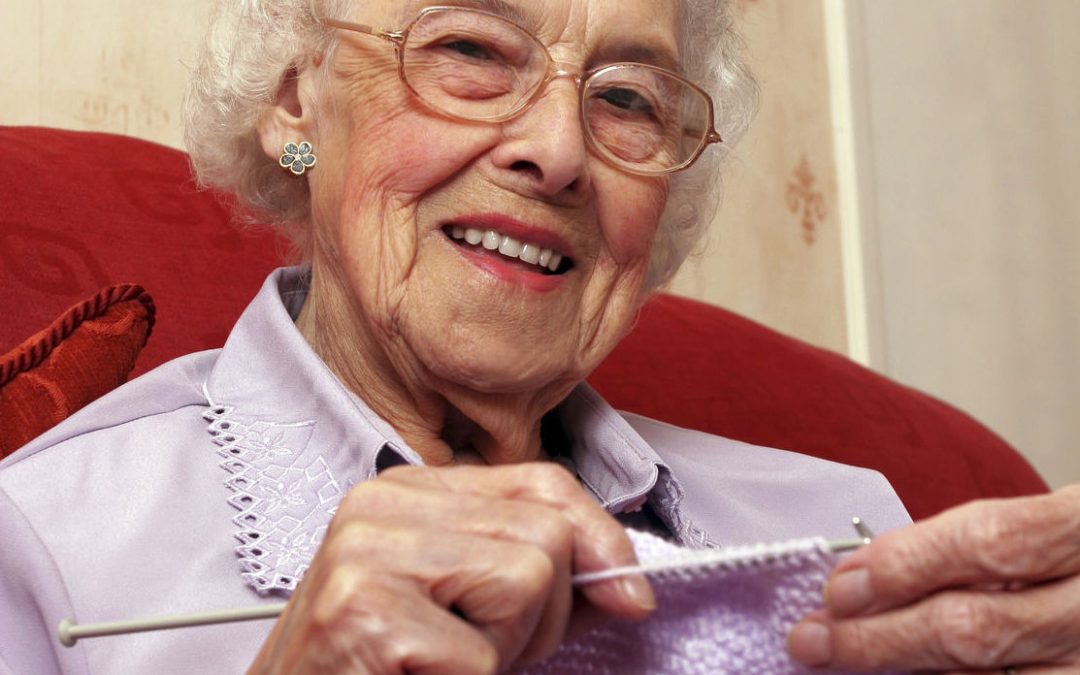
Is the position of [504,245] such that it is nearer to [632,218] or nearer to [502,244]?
[502,244]

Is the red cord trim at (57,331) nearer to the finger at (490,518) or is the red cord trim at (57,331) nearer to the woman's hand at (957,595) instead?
the finger at (490,518)

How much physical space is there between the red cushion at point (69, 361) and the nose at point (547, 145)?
37cm

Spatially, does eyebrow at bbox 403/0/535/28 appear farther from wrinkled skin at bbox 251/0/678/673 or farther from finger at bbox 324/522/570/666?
finger at bbox 324/522/570/666

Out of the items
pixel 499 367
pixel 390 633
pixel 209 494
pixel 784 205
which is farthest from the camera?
pixel 784 205

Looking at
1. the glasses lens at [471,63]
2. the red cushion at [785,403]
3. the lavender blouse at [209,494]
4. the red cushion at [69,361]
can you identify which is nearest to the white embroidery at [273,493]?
the lavender blouse at [209,494]

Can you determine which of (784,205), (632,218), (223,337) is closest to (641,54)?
(632,218)

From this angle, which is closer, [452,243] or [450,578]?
[450,578]

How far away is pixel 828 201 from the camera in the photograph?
2.70 m

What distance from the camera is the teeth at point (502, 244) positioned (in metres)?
1.19

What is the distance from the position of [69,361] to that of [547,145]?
48 cm

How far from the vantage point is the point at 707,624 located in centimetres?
79

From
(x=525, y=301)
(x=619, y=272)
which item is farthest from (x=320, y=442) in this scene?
(x=619, y=272)

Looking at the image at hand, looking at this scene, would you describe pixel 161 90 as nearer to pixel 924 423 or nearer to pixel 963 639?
pixel 924 423

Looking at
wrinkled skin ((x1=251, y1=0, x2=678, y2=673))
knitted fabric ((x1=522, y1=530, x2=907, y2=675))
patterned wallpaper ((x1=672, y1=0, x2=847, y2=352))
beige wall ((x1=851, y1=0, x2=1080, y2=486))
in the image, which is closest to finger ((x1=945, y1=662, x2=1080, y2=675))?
knitted fabric ((x1=522, y1=530, x2=907, y2=675))
